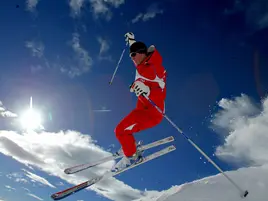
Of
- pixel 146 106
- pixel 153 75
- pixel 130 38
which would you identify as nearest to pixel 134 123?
pixel 146 106

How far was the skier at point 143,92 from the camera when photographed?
8.92 metres

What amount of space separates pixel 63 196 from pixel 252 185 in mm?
7208

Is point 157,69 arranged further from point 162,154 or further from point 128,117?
point 162,154

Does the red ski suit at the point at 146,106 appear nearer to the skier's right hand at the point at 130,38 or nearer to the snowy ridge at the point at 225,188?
the skier's right hand at the point at 130,38

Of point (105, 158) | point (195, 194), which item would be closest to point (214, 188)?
point (195, 194)

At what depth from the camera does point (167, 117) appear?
933 cm

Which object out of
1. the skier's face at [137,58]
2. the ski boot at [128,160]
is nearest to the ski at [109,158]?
the ski boot at [128,160]

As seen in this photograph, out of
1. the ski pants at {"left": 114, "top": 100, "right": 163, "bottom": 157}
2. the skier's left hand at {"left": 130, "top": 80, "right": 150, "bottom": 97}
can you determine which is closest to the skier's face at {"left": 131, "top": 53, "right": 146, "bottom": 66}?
the skier's left hand at {"left": 130, "top": 80, "right": 150, "bottom": 97}

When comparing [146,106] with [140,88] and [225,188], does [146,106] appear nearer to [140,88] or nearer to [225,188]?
[140,88]

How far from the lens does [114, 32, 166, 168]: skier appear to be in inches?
351

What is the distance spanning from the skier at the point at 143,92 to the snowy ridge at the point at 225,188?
2.44 meters

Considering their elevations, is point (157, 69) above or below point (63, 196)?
above

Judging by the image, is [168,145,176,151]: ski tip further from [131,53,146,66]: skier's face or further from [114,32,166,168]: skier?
[131,53,146,66]: skier's face

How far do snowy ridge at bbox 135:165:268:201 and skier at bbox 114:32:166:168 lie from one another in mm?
2445
